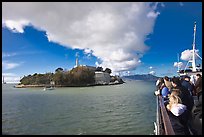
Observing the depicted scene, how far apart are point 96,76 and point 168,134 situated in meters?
122

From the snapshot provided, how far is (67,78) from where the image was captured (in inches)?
4119

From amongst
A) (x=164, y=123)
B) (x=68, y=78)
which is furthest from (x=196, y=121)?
(x=68, y=78)

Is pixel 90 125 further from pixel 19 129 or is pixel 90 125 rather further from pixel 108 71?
pixel 108 71

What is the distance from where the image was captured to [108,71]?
150125mm

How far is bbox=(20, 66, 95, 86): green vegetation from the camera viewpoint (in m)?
105

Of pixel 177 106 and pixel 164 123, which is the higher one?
pixel 177 106

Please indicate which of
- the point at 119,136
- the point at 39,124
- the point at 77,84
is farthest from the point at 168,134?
the point at 77,84

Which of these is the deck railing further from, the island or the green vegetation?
the green vegetation

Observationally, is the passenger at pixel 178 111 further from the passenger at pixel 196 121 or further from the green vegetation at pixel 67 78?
the green vegetation at pixel 67 78

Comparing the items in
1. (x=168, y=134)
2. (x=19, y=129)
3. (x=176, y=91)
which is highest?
(x=176, y=91)

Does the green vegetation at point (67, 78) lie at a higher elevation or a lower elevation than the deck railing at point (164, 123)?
higher

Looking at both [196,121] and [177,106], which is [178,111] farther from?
[196,121]

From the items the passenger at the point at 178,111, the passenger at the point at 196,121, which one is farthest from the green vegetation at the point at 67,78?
the passenger at the point at 178,111

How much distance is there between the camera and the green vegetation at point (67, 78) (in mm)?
104625
